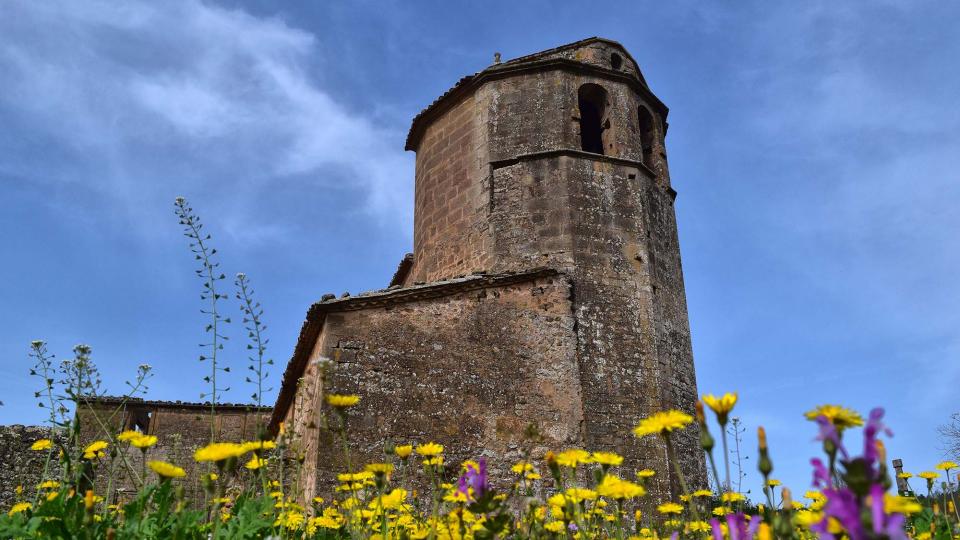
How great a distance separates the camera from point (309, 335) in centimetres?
984

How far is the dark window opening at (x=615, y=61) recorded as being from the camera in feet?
42.6

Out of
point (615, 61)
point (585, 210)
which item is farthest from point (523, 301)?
point (615, 61)

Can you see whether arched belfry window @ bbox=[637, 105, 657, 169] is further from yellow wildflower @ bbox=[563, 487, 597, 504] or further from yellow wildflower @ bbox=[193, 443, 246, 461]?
yellow wildflower @ bbox=[193, 443, 246, 461]

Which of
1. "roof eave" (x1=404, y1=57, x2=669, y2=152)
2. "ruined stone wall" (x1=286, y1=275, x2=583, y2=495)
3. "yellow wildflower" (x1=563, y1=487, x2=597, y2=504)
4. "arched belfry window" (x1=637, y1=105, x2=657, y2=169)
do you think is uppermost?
"roof eave" (x1=404, y1=57, x2=669, y2=152)

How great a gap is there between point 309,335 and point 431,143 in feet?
17.2

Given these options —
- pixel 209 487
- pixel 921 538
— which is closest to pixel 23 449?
pixel 209 487

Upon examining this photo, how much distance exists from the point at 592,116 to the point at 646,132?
1.10 meters

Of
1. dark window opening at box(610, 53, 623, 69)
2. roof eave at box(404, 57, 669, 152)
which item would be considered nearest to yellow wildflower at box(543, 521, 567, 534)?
roof eave at box(404, 57, 669, 152)

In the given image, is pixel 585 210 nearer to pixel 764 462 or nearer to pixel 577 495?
pixel 577 495

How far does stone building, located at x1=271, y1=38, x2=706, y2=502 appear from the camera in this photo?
8781 millimetres

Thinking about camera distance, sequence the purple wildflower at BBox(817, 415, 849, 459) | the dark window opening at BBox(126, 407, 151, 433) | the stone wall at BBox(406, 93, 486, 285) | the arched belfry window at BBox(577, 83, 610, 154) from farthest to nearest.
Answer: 1. the dark window opening at BBox(126, 407, 151, 433)
2. the arched belfry window at BBox(577, 83, 610, 154)
3. the stone wall at BBox(406, 93, 486, 285)
4. the purple wildflower at BBox(817, 415, 849, 459)

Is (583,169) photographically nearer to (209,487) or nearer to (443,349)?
(443,349)

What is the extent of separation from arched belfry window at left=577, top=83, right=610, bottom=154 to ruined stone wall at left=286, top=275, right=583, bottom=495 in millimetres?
4014

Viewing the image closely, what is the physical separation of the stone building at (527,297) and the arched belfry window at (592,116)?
0.04m
